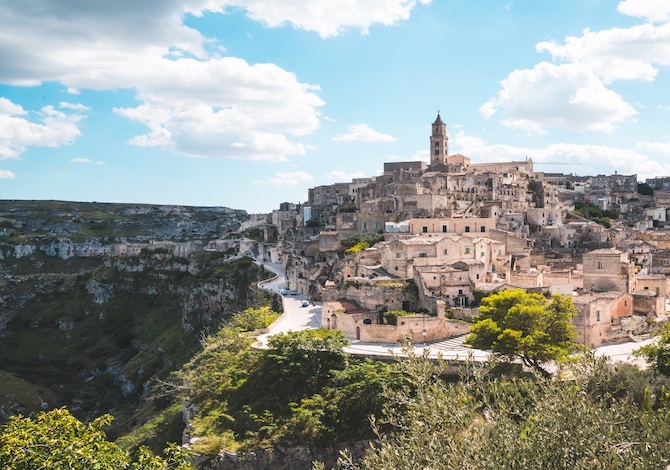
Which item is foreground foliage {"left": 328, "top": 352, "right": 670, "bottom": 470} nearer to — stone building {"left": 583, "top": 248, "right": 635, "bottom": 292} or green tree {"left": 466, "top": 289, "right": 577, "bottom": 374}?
green tree {"left": 466, "top": 289, "right": 577, "bottom": 374}

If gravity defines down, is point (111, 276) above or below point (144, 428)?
above

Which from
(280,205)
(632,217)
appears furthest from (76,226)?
(632,217)

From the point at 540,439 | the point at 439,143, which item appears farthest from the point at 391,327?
the point at 439,143

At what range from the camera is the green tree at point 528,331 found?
30562 mm

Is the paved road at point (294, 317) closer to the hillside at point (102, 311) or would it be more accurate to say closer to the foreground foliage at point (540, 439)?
the hillside at point (102, 311)

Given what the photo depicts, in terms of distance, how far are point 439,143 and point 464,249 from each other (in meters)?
57.7

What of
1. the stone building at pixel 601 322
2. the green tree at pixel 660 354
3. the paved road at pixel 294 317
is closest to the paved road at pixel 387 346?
the paved road at pixel 294 317

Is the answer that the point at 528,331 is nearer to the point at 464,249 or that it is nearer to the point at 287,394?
the point at 287,394

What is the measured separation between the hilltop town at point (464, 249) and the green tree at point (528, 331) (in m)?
4.27

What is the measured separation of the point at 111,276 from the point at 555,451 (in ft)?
342

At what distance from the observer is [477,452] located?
13.2 metres

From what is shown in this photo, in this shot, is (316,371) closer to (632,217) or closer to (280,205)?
(632,217)

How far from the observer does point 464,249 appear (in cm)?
4719

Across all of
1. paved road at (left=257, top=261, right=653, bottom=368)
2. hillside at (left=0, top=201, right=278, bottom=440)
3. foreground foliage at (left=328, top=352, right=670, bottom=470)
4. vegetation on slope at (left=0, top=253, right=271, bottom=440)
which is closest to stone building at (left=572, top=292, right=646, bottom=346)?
paved road at (left=257, top=261, right=653, bottom=368)
